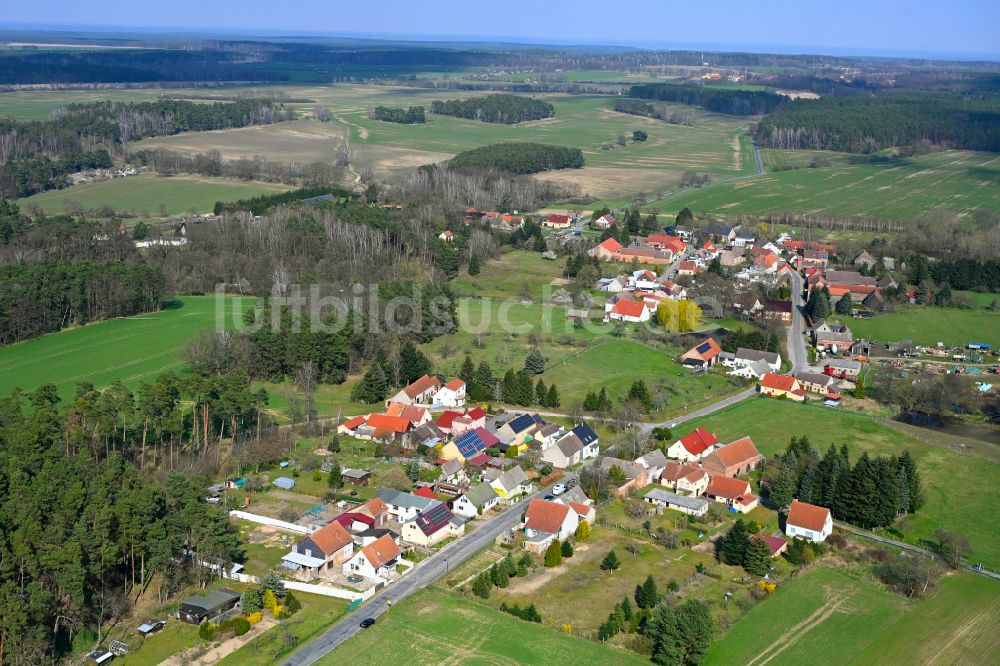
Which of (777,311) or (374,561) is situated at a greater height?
(777,311)

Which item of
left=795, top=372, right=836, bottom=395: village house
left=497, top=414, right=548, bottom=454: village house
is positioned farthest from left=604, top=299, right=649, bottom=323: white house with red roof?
left=497, top=414, right=548, bottom=454: village house

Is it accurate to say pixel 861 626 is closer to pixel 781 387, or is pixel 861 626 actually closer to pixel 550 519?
pixel 550 519

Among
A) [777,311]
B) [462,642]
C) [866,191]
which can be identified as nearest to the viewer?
[462,642]

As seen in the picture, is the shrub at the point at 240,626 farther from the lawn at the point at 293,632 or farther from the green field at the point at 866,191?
the green field at the point at 866,191

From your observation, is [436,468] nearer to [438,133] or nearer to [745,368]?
[745,368]

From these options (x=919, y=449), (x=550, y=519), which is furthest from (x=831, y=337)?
(x=550, y=519)

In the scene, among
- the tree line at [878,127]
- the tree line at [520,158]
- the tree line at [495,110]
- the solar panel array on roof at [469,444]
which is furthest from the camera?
the tree line at [495,110]

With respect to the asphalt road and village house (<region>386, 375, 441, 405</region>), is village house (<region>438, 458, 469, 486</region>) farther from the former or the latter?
village house (<region>386, 375, 441, 405</region>)

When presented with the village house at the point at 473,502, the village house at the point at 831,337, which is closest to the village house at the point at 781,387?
the village house at the point at 831,337
